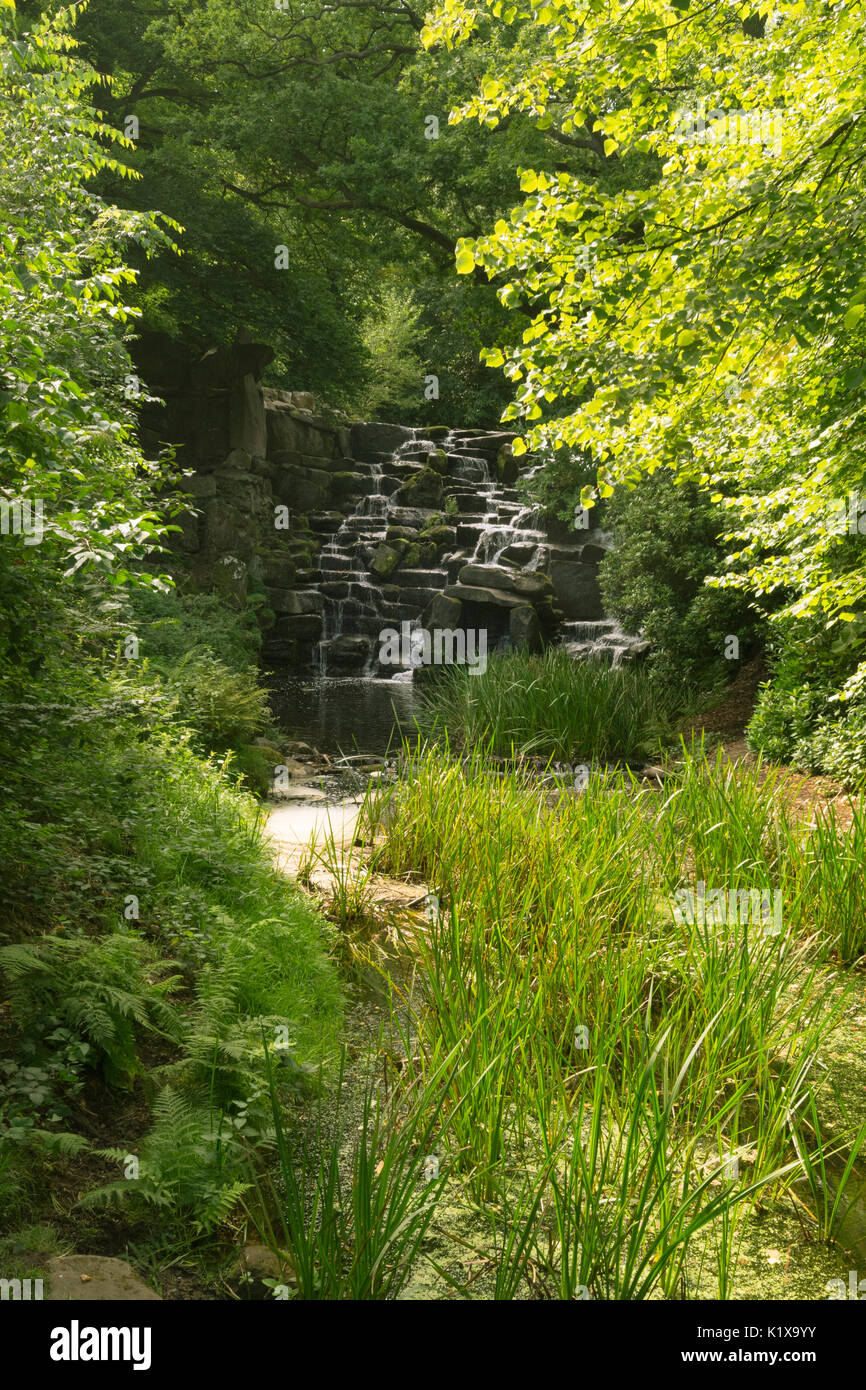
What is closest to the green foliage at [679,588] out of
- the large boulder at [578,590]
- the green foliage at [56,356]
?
the large boulder at [578,590]

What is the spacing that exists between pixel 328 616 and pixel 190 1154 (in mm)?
13574

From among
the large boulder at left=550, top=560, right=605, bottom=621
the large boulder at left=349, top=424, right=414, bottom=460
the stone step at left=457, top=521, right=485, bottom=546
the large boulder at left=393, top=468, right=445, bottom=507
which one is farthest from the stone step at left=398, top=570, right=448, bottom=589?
the large boulder at left=349, top=424, right=414, bottom=460

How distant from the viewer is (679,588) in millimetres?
11406

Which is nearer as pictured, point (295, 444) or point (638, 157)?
point (638, 157)

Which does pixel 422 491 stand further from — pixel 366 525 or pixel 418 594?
pixel 418 594

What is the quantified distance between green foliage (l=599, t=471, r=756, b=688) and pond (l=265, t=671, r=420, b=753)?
327cm

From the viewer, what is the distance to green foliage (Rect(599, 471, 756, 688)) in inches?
419

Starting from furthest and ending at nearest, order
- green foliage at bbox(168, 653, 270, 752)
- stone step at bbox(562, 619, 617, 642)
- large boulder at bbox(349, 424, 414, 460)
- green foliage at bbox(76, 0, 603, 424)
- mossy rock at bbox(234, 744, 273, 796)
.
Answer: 1. large boulder at bbox(349, 424, 414, 460)
2. stone step at bbox(562, 619, 617, 642)
3. green foliage at bbox(76, 0, 603, 424)
4. mossy rock at bbox(234, 744, 273, 796)
5. green foliage at bbox(168, 653, 270, 752)

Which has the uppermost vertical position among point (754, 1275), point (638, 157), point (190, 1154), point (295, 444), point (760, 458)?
point (638, 157)

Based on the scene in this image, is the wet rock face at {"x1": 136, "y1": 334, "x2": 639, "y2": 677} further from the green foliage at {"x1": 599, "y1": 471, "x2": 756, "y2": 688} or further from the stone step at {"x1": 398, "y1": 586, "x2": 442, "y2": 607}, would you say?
the green foliage at {"x1": 599, "y1": 471, "x2": 756, "y2": 688}

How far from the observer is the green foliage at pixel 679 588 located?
10648mm

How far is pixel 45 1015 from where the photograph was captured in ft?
9.53
